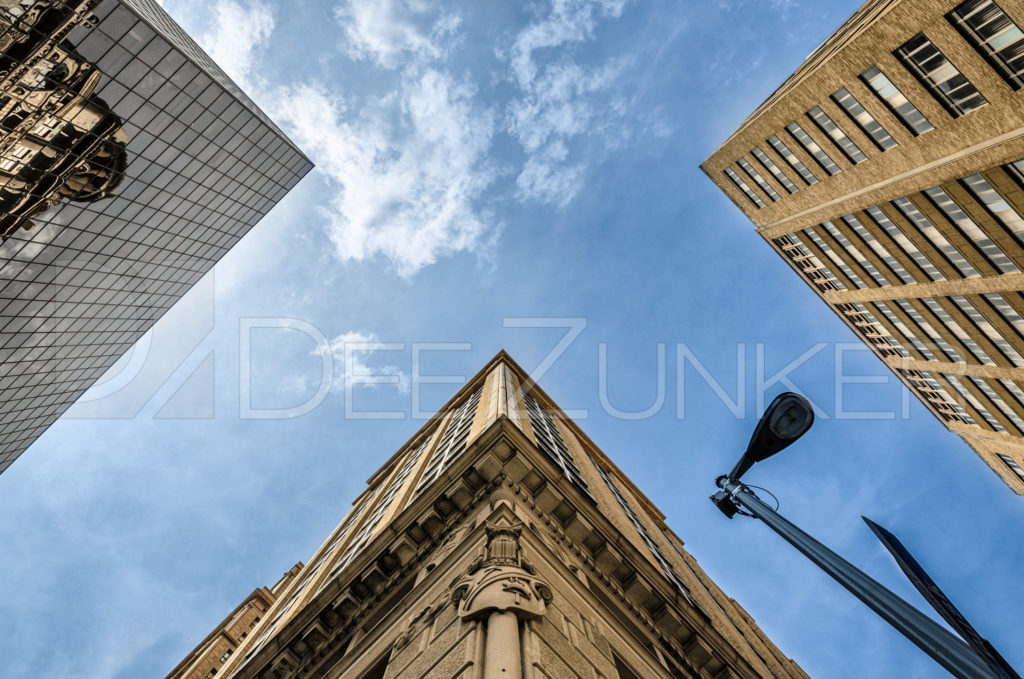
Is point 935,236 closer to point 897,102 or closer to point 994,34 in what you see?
point 897,102

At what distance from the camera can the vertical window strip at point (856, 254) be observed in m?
41.9

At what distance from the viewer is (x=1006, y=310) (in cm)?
3375

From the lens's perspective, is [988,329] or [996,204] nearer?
[996,204]

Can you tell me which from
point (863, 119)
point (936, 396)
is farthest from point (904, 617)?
point (936, 396)

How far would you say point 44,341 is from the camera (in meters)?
45.4

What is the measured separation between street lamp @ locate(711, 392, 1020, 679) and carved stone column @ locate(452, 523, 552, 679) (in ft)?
42.3

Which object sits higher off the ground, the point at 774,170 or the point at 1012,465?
the point at 774,170

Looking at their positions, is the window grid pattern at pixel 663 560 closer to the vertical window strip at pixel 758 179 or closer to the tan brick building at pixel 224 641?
the vertical window strip at pixel 758 179

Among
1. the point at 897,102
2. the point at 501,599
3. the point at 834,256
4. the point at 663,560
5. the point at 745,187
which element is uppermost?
the point at 745,187

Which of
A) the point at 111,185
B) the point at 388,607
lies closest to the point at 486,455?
the point at 388,607

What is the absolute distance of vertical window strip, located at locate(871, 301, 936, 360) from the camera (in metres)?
45.2

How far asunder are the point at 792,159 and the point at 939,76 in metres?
12.7

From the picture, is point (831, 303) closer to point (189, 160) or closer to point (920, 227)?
point (920, 227)

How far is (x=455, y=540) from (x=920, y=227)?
34.5 metres
